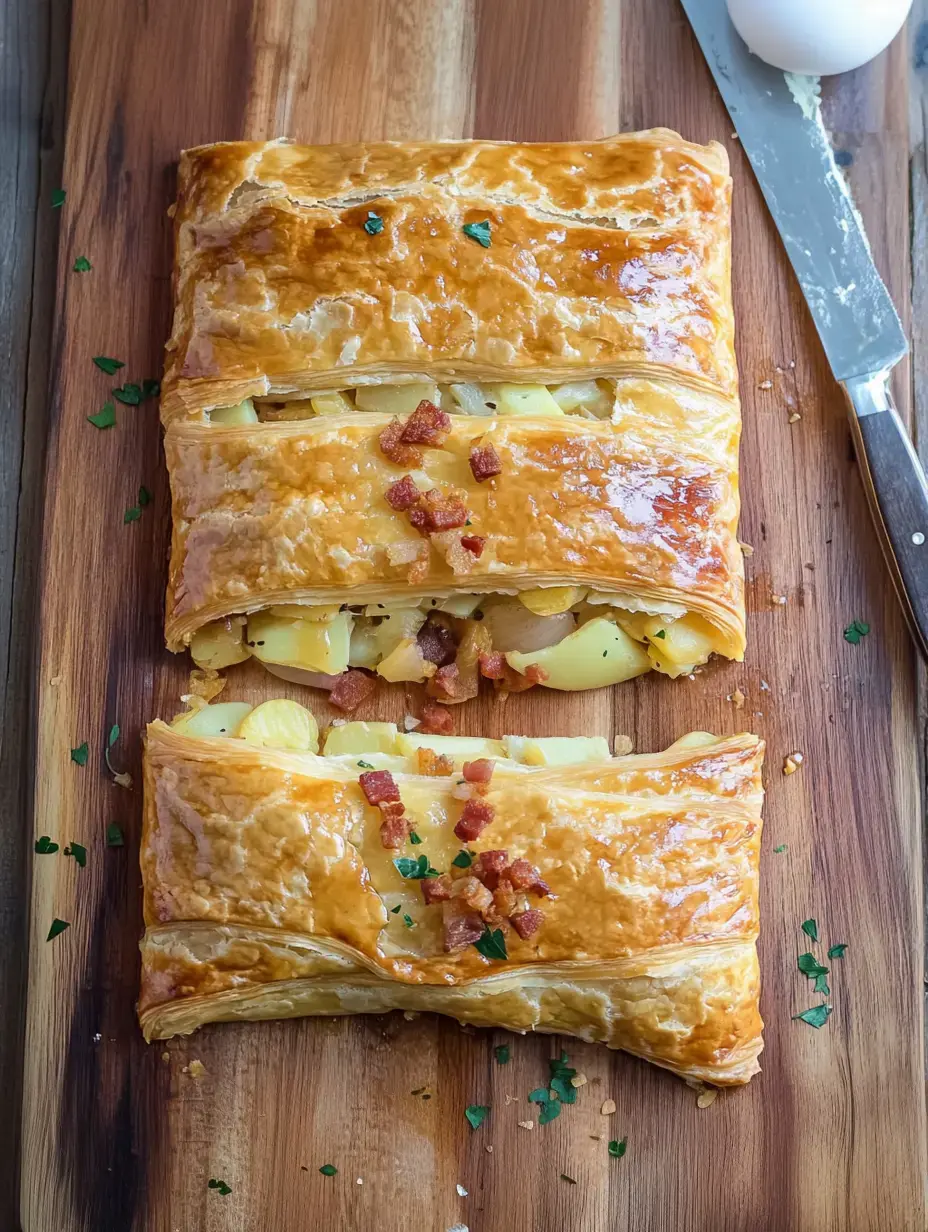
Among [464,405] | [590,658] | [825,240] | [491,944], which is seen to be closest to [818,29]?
[825,240]

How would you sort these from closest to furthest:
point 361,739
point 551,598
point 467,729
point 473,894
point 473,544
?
point 473,894
point 473,544
point 551,598
point 361,739
point 467,729

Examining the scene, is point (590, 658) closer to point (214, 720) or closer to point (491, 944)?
point (491, 944)

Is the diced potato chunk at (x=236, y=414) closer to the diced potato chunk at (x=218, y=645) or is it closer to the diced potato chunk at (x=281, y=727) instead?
the diced potato chunk at (x=218, y=645)

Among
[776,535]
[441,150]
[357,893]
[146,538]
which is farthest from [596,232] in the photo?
[357,893]

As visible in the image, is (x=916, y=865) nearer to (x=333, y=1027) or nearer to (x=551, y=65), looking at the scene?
(x=333, y=1027)

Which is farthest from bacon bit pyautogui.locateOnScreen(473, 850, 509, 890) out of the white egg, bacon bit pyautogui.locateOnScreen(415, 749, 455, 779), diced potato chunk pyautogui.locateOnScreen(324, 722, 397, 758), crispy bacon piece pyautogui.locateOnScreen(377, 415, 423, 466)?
the white egg

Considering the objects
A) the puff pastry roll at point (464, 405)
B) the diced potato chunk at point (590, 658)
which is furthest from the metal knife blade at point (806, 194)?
Answer: the diced potato chunk at point (590, 658)
